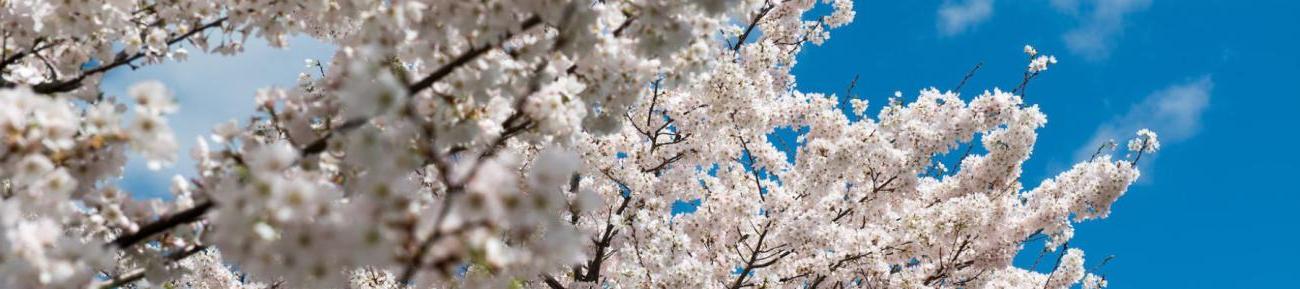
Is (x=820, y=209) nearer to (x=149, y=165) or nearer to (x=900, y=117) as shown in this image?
(x=900, y=117)

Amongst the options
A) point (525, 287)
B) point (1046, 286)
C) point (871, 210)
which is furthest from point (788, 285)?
point (1046, 286)

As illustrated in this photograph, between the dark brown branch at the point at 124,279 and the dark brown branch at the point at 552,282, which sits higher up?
the dark brown branch at the point at 552,282

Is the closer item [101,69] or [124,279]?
[124,279]

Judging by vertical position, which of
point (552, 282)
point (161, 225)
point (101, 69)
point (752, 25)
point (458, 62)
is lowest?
point (161, 225)

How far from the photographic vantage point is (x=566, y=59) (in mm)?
4668

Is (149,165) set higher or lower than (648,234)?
lower

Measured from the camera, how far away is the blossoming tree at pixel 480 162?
271cm

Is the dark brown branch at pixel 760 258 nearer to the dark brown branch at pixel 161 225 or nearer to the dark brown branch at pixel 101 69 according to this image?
the dark brown branch at pixel 101 69

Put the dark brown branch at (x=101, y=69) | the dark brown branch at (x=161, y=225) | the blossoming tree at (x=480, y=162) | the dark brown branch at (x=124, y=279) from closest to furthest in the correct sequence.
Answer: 1. the blossoming tree at (x=480, y=162)
2. the dark brown branch at (x=161, y=225)
3. the dark brown branch at (x=124, y=279)
4. the dark brown branch at (x=101, y=69)

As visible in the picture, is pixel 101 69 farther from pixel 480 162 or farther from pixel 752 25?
pixel 752 25

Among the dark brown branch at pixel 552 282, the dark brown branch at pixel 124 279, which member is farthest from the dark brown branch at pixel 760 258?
the dark brown branch at pixel 124 279

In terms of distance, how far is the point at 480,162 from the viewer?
3.89m

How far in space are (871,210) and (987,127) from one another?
207 cm

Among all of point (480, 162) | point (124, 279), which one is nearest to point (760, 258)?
point (480, 162)
